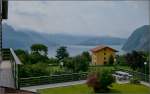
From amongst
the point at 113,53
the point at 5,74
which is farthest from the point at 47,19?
the point at 5,74

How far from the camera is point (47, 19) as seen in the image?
26.4 ft

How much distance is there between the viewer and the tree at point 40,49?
5.83 m

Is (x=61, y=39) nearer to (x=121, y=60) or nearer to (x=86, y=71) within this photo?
(x=121, y=60)

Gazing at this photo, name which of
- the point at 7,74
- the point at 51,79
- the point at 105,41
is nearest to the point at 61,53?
the point at 51,79

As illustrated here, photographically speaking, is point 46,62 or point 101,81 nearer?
point 101,81

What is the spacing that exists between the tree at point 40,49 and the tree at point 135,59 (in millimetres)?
1327

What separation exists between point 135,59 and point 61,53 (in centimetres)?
125

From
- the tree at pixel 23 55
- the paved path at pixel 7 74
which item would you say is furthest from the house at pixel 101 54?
the paved path at pixel 7 74

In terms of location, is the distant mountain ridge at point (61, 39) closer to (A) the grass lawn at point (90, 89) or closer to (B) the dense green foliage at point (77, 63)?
(B) the dense green foliage at point (77, 63)

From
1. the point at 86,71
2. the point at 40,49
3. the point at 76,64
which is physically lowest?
the point at 86,71

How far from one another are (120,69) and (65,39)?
1.90m

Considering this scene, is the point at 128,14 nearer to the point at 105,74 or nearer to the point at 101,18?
the point at 101,18

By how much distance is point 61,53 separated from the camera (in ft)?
20.1

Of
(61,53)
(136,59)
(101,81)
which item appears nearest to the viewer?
(101,81)
